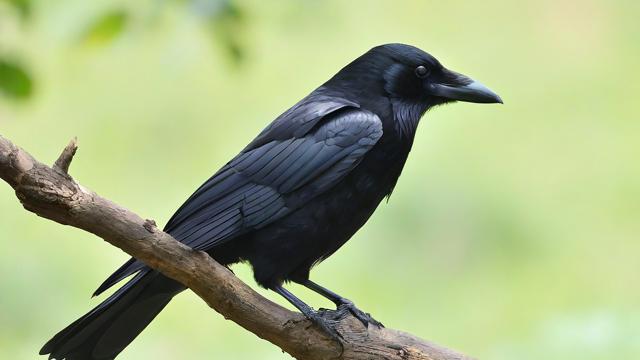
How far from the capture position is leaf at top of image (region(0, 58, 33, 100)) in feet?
13.9

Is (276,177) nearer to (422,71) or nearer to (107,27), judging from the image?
(422,71)

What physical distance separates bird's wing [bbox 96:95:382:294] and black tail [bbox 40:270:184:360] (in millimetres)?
229

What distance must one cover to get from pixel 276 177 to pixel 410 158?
2963 millimetres

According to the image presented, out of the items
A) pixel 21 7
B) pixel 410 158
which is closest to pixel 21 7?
pixel 21 7

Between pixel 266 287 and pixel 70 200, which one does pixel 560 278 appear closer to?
pixel 266 287

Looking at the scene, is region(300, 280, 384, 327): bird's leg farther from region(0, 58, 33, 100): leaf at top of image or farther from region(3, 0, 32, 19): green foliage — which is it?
region(3, 0, 32, 19): green foliage

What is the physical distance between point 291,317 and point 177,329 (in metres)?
2.58

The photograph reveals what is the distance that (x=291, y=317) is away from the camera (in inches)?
167

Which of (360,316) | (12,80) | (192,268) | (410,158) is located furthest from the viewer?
(410,158)

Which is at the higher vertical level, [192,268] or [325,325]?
[325,325]

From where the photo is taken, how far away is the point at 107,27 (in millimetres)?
4957

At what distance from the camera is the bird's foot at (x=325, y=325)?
4.32 meters

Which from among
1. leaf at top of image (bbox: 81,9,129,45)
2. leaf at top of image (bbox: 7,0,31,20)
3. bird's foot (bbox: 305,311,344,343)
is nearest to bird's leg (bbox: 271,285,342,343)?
bird's foot (bbox: 305,311,344,343)

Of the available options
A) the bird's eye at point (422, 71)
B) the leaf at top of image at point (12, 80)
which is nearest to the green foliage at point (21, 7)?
the leaf at top of image at point (12, 80)
